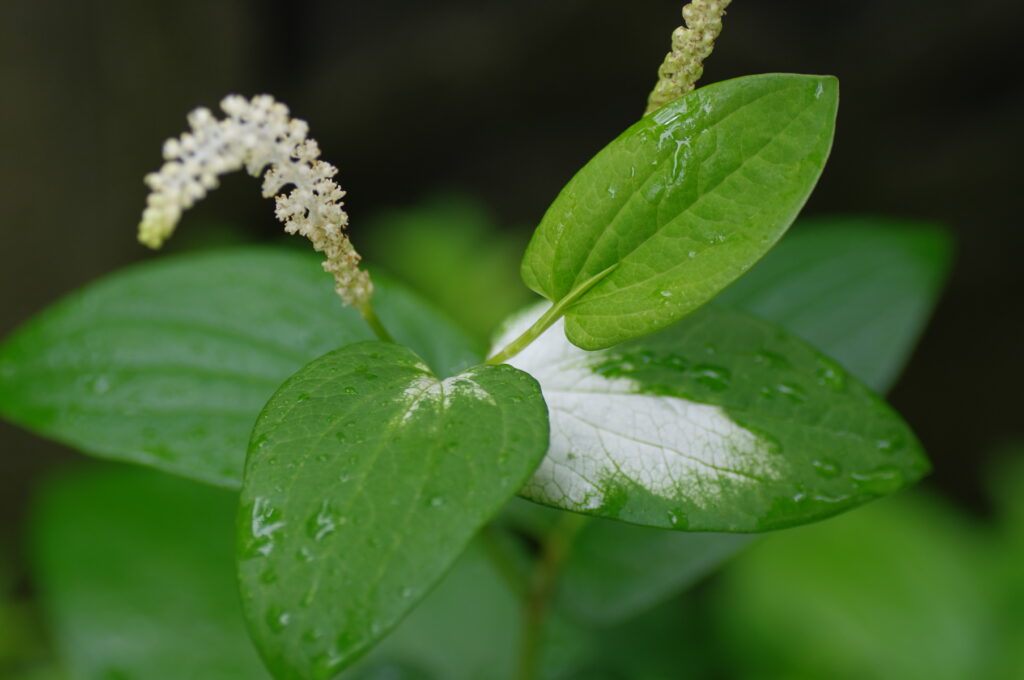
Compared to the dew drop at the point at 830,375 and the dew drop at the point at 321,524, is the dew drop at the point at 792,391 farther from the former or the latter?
the dew drop at the point at 321,524

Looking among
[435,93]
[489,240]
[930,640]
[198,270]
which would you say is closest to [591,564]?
[198,270]

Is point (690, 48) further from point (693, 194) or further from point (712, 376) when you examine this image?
point (712, 376)

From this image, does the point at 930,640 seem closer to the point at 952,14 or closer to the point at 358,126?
the point at 952,14

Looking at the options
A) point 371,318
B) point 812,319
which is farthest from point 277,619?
point 812,319

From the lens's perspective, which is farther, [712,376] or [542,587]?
[542,587]

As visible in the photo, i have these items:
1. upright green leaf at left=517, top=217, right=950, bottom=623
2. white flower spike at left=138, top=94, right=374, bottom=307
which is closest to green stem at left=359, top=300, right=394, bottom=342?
white flower spike at left=138, top=94, right=374, bottom=307

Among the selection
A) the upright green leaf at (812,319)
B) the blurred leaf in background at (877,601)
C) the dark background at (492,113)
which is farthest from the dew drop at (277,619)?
the dark background at (492,113)
